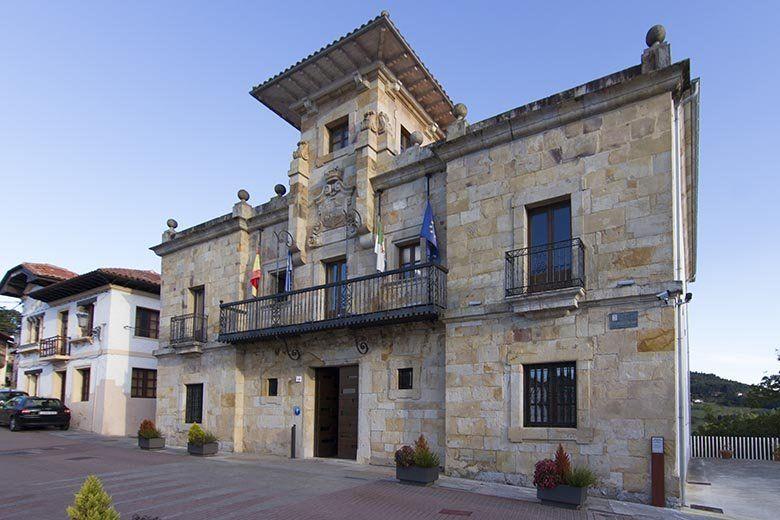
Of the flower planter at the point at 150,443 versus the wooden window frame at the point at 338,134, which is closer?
the wooden window frame at the point at 338,134

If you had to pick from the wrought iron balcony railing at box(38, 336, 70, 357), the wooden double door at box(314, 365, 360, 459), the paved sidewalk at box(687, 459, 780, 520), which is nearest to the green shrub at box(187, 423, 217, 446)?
the wooden double door at box(314, 365, 360, 459)

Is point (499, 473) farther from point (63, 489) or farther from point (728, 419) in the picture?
point (728, 419)

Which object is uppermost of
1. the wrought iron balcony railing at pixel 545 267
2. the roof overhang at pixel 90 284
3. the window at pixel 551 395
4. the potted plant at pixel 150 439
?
the roof overhang at pixel 90 284

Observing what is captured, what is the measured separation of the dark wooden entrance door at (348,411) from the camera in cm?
1387

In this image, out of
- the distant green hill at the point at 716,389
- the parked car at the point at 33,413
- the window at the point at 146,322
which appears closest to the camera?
the parked car at the point at 33,413

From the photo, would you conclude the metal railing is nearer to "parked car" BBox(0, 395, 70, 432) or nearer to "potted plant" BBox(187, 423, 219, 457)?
"potted plant" BBox(187, 423, 219, 457)

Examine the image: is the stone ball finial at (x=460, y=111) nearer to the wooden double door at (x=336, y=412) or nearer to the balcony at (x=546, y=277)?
the balcony at (x=546, y=277)

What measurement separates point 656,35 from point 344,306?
27.7 ft

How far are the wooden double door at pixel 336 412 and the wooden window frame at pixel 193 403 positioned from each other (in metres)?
4.44

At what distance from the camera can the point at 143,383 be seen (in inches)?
920

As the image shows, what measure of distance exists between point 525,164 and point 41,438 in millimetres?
17600

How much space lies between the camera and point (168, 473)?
11500mm

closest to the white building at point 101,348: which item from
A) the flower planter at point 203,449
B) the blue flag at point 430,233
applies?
Result: the flower planter at point 203,449

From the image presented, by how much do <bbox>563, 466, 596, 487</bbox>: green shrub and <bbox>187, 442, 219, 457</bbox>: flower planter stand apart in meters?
9.62
